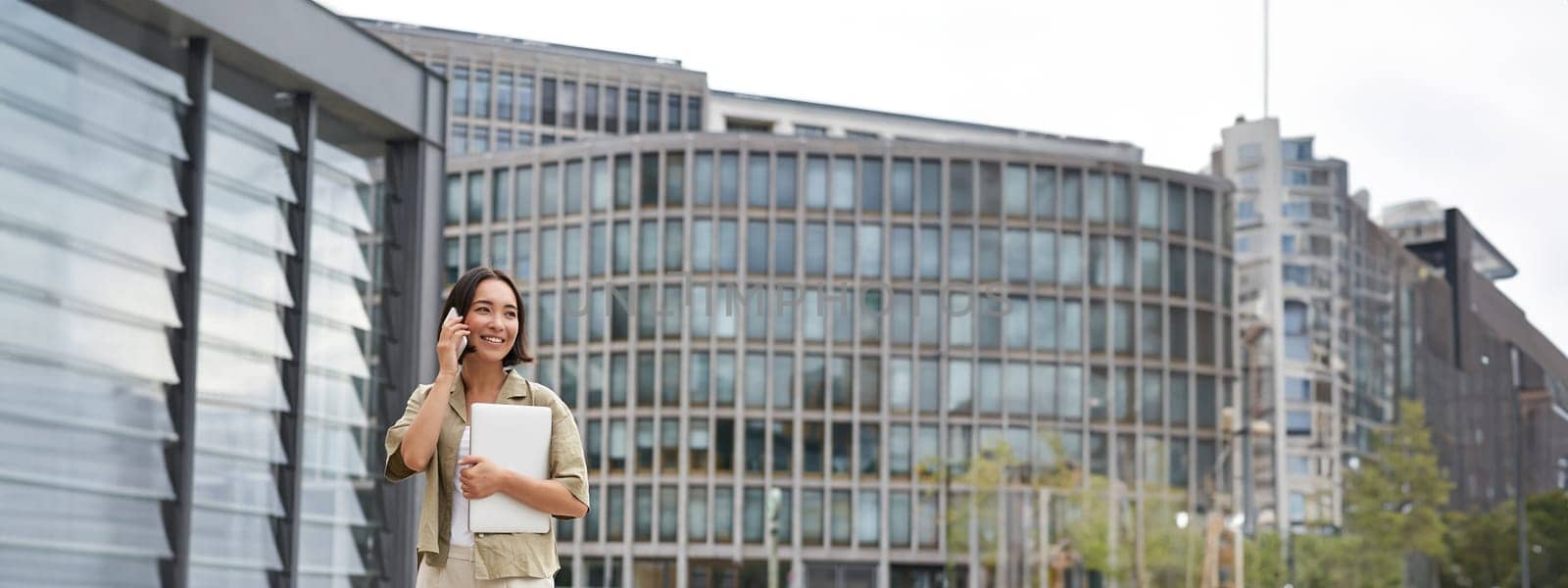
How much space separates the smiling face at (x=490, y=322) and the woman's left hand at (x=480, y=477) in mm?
311

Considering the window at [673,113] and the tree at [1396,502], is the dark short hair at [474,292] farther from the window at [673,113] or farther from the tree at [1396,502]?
the window at [673,113]

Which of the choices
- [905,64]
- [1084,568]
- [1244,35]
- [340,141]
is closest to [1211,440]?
[1084,568]

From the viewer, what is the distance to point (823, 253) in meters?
65.2

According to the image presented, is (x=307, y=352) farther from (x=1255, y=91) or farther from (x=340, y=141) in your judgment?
(x=1255, y=91)

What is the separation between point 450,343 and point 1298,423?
72998 mm

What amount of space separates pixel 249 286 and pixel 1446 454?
68.4 m

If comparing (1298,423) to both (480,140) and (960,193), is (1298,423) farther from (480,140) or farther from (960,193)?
(480,140)

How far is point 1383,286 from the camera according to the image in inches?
2940

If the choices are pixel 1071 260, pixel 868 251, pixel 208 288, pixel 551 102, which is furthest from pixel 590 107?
pixel 208 288

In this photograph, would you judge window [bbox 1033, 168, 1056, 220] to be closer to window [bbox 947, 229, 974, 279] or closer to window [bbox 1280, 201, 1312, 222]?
window [bbox 947, 229, 974, 279]

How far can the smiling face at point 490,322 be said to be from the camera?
3.91m

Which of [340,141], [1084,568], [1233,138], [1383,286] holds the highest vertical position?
[1233,138]

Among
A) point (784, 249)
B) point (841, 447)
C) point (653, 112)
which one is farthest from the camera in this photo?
point (653, 112)

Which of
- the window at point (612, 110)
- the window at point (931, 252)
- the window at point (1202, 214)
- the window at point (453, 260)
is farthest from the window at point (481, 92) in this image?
the window at point (1202, 214)
